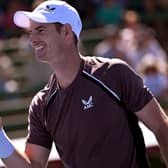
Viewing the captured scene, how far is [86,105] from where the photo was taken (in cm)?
366

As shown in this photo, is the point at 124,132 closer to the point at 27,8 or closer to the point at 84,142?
the point at 84,142

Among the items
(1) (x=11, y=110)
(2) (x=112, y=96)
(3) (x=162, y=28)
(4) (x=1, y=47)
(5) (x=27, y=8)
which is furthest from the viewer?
(3) (x=162, y=28)

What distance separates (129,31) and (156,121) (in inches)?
297

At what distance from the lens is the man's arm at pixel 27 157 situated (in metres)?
3.70

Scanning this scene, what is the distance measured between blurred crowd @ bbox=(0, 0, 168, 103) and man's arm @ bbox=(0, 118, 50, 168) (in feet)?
16.4

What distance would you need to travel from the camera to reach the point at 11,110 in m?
10.2

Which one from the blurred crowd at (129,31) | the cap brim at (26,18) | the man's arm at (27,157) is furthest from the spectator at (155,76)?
the cap brim at (26,18)

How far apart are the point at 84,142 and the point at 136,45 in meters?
7.06

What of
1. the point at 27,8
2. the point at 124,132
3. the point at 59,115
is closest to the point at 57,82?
the point at 59,115

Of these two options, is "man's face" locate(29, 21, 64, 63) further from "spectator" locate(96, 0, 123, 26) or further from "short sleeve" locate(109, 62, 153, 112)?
"spectator" locate(96, 0, 123, 26)

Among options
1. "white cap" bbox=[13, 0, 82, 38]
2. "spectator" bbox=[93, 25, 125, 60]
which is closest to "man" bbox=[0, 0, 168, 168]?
"white cap" bbox=[13, 0, 82, 38]

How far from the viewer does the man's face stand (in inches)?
142

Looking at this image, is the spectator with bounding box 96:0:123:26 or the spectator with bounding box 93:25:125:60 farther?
the spectator with bounding box 96:0:123:26

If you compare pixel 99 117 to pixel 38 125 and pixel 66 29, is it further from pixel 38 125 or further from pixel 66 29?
pixel 66 29
